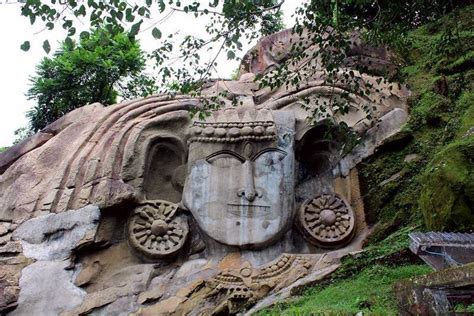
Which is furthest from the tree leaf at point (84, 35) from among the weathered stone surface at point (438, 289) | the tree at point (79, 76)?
the tree at point (79, 76)

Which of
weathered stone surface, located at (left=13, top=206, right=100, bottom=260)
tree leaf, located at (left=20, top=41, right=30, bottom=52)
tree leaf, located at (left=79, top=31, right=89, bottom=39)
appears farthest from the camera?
weathered stone surface, located at (left=13, top=206, right=100, bottom=260)

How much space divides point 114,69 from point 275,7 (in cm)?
880

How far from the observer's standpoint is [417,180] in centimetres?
726

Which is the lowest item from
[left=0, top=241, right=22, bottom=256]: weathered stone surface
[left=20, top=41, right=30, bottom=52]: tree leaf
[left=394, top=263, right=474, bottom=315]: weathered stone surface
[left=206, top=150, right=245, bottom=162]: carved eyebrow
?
[left=394, top=263, right=474, bottom=315]: weathered stone surface

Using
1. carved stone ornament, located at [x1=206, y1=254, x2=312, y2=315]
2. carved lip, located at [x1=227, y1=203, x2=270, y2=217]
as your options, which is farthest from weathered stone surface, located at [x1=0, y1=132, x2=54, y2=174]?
carved stone ornament, located at [x1=206, y1=254, x2=312, y2=315]

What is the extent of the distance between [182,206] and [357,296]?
3.14 metres

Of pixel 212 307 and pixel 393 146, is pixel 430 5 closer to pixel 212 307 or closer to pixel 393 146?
pixel 393 146

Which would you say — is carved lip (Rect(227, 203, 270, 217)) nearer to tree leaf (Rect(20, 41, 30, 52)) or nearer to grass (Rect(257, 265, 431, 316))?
grass (Rect(257, 265, 431, 316))

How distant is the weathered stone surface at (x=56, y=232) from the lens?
23.4 ft

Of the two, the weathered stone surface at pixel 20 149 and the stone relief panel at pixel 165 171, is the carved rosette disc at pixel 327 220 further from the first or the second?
the weathered stone surface at pixel 20 149

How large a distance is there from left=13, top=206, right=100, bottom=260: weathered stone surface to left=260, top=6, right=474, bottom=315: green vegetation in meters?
2.71

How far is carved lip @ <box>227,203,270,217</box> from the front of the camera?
7355mm

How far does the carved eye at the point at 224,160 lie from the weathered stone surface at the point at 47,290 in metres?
2.20

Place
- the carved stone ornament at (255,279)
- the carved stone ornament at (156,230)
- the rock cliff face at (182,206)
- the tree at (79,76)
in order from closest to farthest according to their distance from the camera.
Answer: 1. the carved stone ornament at (255,279)
2. the rock cliff face at (182,206)
3. the carved stone ornament at (156,230)
4. the tree at (79,76)
